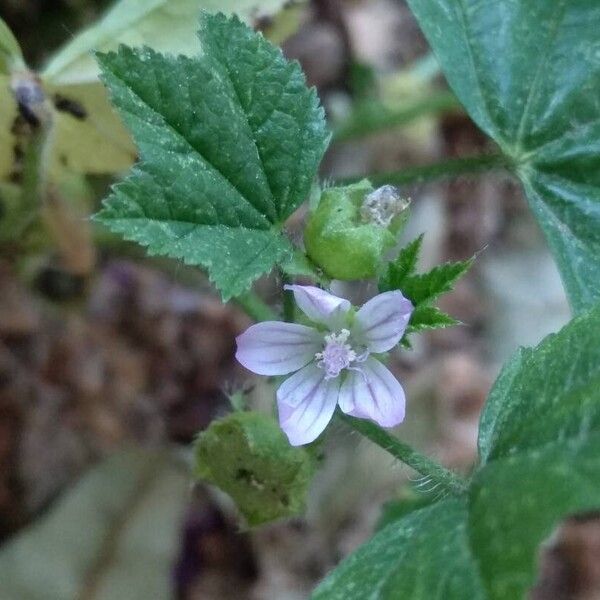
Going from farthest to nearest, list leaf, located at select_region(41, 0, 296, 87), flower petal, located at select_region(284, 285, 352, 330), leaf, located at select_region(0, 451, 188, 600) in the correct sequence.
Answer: leaf, located at select_region(0, 451, 188, 600)
leaf, located at select_region(41, 0, 296, 87)
flower petal, located at select_region(284, 285, 352, 330)

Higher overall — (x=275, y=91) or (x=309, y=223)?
(x=275, y=91)

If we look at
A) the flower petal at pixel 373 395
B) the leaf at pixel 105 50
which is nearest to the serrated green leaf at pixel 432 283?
the flower petal at pixel 373 395

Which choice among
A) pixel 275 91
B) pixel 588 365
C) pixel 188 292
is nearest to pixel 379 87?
pixel 188 292

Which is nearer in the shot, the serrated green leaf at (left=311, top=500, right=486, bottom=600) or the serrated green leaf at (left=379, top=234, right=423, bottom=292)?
the serrated green leaf at (left=311, top=500, right=486, bottom=600)

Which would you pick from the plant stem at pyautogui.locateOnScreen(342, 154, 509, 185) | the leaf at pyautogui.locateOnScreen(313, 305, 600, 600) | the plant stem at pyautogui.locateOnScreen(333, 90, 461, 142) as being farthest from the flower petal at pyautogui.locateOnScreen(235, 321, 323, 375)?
the plant stem at pyautogui.locateOnScreen(333, 90, 461, 142)

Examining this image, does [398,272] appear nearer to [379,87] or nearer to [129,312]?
[129,312]

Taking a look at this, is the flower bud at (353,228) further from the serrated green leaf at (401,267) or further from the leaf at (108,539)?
the leaf at (108,539)

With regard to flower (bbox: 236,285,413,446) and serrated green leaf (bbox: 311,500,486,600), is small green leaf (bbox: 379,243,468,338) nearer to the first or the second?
flower (bbox: 236,285,413,446)
